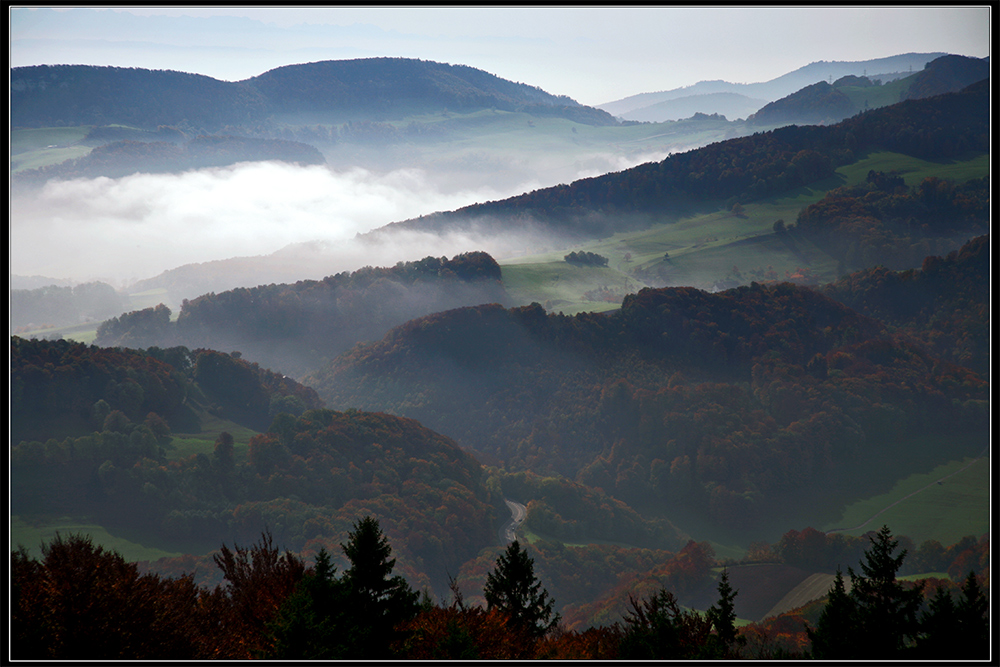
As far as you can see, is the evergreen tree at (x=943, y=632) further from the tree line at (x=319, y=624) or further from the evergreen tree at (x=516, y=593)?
the evergreen tree at (x=516, y=593)

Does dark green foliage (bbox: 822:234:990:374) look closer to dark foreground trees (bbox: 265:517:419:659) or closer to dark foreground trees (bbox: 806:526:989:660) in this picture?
dark foreground trees (bbox: 806:526:989:660)

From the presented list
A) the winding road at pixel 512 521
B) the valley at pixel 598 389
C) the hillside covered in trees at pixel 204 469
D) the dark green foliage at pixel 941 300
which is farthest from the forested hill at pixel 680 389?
the hillside covered in trees at pixel 204 469

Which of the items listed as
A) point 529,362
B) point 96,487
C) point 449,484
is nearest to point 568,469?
point 529,362

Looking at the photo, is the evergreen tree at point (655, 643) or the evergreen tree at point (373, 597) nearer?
the evergreen tree at point (373, 597)

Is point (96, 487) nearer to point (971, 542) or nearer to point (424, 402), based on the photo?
point (424, 402)

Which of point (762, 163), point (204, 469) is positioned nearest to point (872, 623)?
point (204, 469)

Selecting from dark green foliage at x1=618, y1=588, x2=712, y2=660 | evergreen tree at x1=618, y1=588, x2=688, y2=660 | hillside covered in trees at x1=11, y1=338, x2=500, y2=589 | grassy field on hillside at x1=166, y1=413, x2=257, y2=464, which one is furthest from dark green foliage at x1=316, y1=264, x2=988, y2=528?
evergreen tree at x1=618, y1=588, x2=688, y2=660
